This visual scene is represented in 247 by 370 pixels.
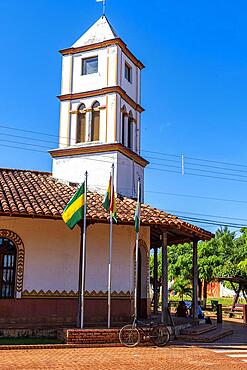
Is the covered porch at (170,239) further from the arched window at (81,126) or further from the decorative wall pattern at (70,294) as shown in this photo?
the arched window at (81,126)

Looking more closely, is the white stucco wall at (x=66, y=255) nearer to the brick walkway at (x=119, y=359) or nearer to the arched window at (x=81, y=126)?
the brick walkway at (x=119, y=359)

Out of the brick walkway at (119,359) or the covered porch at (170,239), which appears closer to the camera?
the brick walkway at (119,359)

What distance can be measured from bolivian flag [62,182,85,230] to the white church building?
806 millimetres

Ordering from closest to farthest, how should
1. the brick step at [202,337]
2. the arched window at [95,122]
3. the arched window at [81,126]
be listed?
the brick step at [202,337] → the arched window at [95,122] → the arched window at [81,126]

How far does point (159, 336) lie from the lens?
14.5 meters

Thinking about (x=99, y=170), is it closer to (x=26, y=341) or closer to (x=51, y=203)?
(x=51, y=203)

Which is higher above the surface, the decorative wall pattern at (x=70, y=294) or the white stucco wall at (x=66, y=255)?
the white stucco wall at (x=66, y=255)

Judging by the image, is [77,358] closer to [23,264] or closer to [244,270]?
[23,264]

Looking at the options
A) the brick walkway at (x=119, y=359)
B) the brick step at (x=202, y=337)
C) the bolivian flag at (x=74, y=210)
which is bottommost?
the brick walkway at (x=119, y=359)

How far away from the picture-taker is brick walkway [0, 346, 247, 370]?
11008mm

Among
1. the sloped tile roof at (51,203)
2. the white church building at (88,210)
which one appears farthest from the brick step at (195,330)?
the sloped tile roof at (51,203)

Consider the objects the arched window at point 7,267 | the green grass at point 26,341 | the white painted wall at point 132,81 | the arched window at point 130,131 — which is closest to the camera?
the green grass at point 26,341

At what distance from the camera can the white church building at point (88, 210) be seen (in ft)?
53.3

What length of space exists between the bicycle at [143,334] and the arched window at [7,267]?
4.23m
